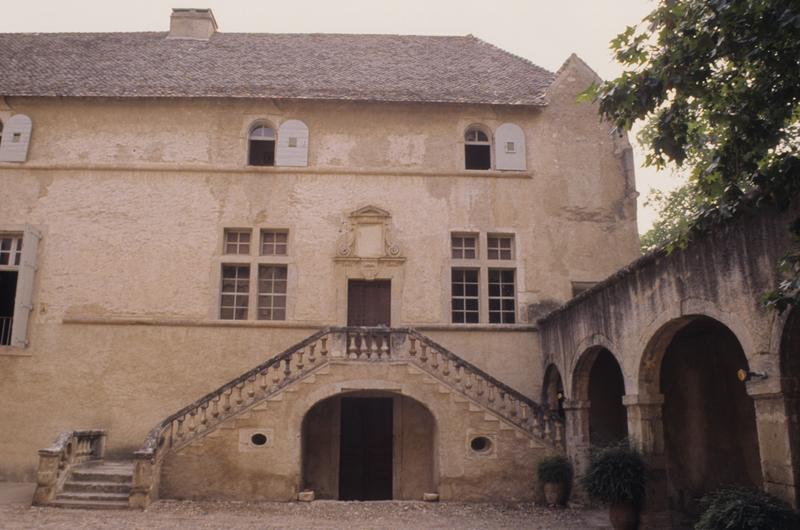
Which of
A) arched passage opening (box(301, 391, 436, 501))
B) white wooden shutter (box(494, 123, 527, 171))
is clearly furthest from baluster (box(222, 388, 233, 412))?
white wooden shutter (box(494, 123, 527, 171))

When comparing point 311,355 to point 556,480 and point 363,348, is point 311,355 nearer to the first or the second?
point 363,348

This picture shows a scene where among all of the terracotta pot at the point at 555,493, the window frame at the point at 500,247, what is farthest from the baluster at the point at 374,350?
the window frame at the point at 500,247

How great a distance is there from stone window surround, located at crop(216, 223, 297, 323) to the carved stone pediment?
1207 mm

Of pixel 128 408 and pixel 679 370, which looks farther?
pixel 128 408

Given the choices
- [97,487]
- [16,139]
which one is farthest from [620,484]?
[16,139]

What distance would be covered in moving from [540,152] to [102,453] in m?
12.4

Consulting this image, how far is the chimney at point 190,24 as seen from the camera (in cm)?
1975

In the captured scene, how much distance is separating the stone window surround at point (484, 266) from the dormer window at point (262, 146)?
5.03 m

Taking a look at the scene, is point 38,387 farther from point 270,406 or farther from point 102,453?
point 270,406

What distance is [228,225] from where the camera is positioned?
16.1 meters

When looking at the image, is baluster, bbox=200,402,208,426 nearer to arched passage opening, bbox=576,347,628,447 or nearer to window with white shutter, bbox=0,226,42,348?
window with white shutter, bbox=0,226,42,348

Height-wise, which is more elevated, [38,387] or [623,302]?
[623,302]

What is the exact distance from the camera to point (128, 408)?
14.9 metres

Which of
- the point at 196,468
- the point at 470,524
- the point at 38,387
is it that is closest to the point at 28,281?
the point at 38,387
